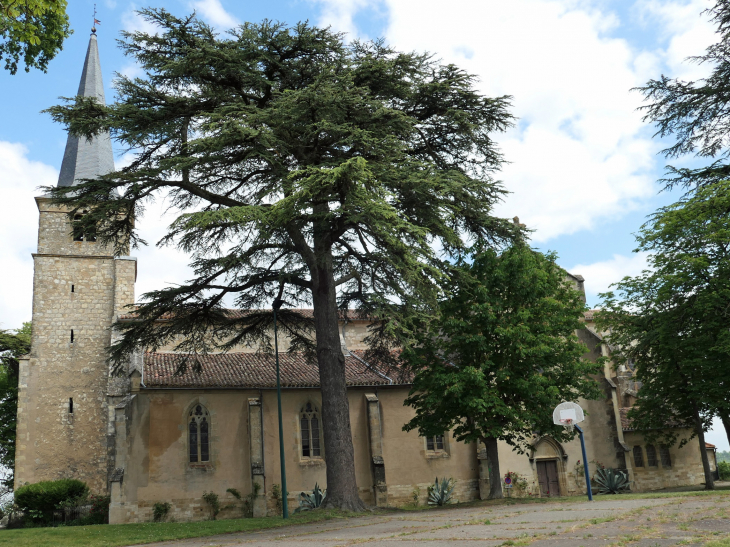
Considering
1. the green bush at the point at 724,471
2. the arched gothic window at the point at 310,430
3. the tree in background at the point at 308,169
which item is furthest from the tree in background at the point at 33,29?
the green bush at the point at 724,471

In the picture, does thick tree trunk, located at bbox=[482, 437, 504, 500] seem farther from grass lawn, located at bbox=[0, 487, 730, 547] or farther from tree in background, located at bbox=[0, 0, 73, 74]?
tree in background, located at bbox=[0, 0, 73, 74]

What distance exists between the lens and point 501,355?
23.1 meters

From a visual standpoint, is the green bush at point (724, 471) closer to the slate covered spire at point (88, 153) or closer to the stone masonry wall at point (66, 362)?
the stone masonry wall at point (66, 362)

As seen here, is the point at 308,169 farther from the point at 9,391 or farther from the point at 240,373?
the point at 9,391

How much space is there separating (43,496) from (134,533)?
12098 millimetres

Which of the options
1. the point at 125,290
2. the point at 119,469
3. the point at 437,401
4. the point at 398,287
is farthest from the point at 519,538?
the point at 125,290

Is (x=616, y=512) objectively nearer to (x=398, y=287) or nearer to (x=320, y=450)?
(x=398, y=287)

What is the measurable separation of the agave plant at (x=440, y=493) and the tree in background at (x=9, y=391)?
23.8 m

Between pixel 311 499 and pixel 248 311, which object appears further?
pixel 311 499

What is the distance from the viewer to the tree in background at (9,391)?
36781 millimetres

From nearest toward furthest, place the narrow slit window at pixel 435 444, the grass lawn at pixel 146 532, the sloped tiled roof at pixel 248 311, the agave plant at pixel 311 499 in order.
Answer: the grass lawn at pixel 146 532, the sloped tiled roof at pixel 248 311, the agave plant at pixel 311 499, the narrow slit window at pixel 435 444

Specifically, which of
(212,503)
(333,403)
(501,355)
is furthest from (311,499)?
(501,355)

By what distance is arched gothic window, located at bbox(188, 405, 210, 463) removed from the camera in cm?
2627

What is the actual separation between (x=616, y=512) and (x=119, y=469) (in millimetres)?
19051
